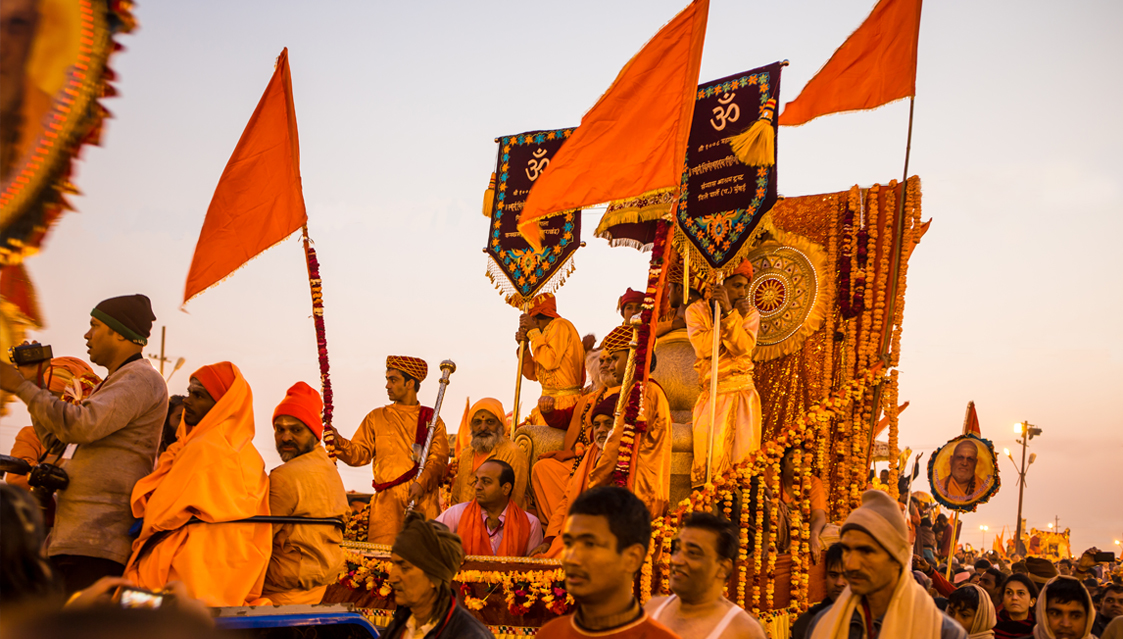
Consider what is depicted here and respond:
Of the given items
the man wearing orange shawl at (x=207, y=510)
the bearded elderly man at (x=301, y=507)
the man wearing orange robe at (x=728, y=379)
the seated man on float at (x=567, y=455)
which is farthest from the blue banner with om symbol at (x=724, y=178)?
the man wearing orange shawl at (x=207, y=510)

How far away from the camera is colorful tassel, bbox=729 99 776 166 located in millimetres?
7609

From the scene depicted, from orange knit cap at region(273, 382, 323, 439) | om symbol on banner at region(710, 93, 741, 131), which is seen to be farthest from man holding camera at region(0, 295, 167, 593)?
om symbol on banner at region(710, 93, 741, 131)

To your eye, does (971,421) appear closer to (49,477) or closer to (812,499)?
(812,499)

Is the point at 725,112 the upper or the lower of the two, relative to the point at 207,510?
upper

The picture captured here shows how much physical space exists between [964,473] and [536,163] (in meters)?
6.90

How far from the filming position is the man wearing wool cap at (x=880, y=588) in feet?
10.7

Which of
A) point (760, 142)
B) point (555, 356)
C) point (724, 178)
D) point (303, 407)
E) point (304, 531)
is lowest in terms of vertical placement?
point (304, 531)

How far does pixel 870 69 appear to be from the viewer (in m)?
8.70

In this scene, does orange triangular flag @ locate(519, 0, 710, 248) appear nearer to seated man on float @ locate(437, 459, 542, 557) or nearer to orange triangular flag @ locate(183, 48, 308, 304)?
seated man on float @ locate(437, 459, 542, 557)

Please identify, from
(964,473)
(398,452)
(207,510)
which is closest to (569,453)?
(398,452)

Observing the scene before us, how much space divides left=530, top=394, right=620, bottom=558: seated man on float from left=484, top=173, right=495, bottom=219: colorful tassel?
3601 millimetres

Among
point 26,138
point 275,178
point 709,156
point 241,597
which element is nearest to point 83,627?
point 26,138

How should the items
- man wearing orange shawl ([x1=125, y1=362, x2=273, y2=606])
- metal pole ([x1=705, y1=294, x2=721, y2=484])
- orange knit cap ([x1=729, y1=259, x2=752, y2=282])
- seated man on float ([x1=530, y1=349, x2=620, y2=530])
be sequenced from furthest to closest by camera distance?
orange knit cap ([x1=729, y1=259, x2=752, y2=282])
seated man on float ([x1=530, y1=349, x2=620, y2=530])
metal pole ([x1=705, y1=294, x2=721, y2=484])
man wearing orange shawl ([x1=125, y1=362, x2=273, y2=606])

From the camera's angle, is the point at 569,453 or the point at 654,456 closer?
the point at 654,456
